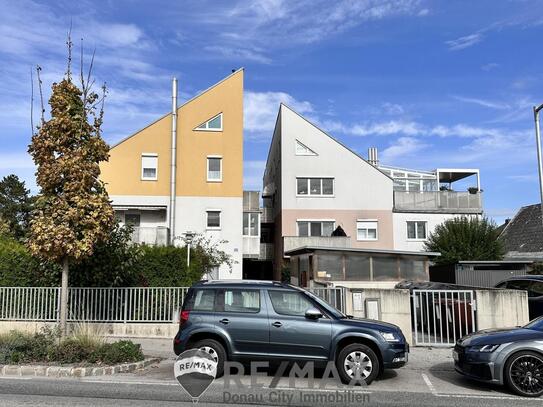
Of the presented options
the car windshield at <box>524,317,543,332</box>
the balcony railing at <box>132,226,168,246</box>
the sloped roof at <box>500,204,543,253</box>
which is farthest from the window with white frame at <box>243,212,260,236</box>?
the car windshield at <box>524,317,543,332</box>

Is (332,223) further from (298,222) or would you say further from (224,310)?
(224,310)

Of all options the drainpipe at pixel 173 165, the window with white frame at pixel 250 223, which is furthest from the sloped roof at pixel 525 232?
the drainpipe at pixel 173 165

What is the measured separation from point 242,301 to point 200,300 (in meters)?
0.78

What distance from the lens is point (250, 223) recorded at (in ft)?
115

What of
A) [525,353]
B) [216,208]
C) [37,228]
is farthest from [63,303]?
[216,208]

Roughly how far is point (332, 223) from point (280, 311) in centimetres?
2621

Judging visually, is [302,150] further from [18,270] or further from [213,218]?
[18,270]

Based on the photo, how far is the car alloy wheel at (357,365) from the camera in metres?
8.42

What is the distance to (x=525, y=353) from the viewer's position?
25.9 feet

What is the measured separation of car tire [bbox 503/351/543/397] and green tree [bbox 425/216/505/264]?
78.7 feet

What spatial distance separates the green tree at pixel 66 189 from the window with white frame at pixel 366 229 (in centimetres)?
2439

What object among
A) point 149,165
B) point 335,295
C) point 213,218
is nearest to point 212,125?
point 149,165

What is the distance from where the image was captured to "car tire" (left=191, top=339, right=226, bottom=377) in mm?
8727

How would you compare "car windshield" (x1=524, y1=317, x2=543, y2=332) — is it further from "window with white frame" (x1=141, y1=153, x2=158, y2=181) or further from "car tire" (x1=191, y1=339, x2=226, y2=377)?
"window with white frame" (x1=141, y1=153, x2=158, y2=181)
